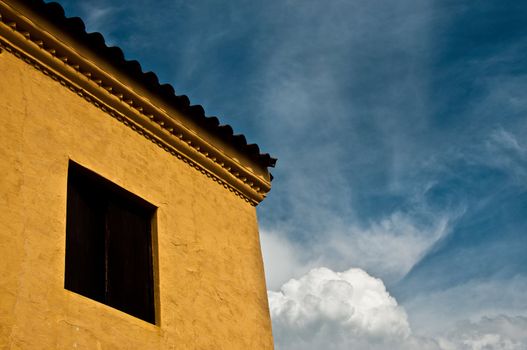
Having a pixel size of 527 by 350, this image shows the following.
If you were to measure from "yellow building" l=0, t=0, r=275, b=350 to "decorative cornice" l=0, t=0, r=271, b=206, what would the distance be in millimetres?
15

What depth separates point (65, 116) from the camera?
302 inches

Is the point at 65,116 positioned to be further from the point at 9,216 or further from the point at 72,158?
the point at 9,216

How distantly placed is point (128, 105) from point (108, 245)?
184 cm

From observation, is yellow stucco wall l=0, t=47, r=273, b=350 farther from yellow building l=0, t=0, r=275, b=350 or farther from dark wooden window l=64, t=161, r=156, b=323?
dark wooden window l=64, t=161, r=156, b=323

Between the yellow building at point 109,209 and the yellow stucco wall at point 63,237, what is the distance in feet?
0.04

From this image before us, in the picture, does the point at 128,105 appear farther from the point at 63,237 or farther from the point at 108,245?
the point at 63,237

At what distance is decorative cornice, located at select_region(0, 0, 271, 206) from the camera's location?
753cm

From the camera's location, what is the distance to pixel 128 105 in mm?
8570

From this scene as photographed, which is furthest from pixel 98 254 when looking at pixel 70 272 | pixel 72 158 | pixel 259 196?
pixel 259 196

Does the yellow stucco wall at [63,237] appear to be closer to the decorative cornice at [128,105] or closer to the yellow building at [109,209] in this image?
the yellow building at [109,209]

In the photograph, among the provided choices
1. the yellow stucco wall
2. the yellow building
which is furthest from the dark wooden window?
the yellow stucco wall

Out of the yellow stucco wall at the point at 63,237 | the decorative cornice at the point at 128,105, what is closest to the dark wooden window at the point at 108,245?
the yellow stucco wall at the point at 63,237

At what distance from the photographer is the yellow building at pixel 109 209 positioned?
21.4 feet

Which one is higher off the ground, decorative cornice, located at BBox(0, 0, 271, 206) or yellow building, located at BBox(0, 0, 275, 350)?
decorative cornice, located at BBox(0, 0, 271, 206)
